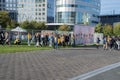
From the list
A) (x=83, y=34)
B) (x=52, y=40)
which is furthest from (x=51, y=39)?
(x=83, y=34)

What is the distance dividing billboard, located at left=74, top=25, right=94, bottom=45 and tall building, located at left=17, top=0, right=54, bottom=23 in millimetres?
101061

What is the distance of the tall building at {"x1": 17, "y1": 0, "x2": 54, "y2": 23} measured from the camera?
14950 cm

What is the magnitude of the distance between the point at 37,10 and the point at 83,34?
110316 millimetres

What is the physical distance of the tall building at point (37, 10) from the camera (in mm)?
149500

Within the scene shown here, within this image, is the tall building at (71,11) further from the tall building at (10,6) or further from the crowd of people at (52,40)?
the crowd of people at (52,40)

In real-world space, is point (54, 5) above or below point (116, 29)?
above

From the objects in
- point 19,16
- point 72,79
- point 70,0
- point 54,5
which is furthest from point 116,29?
point 72,79

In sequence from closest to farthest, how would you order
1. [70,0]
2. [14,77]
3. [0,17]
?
[14,77] < [0,17] < [70,0]

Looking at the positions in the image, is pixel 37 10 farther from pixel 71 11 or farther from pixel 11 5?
pixel 71 11

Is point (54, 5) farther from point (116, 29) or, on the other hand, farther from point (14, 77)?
A: point (14, 77)

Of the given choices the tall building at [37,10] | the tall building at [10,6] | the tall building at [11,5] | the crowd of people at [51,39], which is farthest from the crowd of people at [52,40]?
the tall building at [11,5]

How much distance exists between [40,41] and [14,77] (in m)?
27.3

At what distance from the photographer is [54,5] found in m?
148

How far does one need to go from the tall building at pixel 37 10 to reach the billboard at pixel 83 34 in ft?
332
